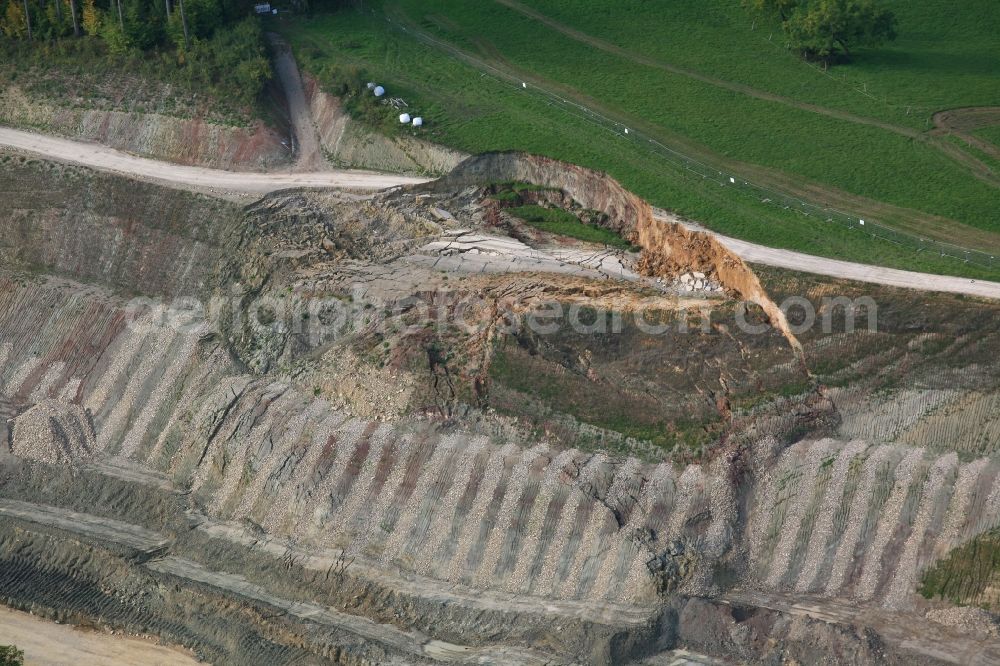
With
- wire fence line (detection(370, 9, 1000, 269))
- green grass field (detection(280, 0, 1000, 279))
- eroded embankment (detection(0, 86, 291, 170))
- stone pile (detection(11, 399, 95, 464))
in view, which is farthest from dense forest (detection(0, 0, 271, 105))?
stone pile (detection(11, 399, 95, 464))

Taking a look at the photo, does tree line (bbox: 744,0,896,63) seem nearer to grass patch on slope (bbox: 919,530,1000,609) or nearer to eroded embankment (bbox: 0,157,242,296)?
eroded embankment (bbox: 0,157,242,296)

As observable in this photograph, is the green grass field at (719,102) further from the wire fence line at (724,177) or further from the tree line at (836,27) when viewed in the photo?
the tree line at (836,27)

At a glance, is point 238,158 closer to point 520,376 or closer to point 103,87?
point 103,87

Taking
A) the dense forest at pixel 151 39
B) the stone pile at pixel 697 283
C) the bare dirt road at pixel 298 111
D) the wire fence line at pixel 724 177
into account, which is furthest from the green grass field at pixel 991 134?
the dense forest at pixel 151 39

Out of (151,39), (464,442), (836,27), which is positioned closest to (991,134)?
(836,27)

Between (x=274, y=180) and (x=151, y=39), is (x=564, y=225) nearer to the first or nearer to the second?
(x=274, y=180)
